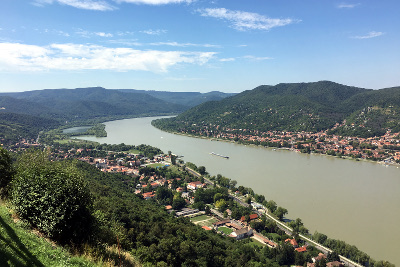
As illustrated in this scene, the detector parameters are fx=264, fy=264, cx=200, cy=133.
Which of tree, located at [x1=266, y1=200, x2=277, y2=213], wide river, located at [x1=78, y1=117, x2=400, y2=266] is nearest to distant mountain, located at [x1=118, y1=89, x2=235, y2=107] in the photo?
wide river, located at [x1=78, y1=117, x2=400, y2=266]

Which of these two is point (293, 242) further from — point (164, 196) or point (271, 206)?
point (164, 196)

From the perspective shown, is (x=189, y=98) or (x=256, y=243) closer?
(x=256, y=243)

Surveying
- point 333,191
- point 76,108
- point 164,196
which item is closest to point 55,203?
point 164,196

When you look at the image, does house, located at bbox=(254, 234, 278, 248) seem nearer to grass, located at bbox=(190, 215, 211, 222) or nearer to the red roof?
the red roof

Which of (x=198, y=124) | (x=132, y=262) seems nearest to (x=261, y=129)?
(x=198, y=124)

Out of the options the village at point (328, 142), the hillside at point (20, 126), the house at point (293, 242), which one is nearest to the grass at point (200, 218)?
the house at point (293, 242)

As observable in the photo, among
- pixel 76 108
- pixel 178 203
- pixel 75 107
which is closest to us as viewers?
pixel 178 203

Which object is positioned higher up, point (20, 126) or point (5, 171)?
point (5, 171)
